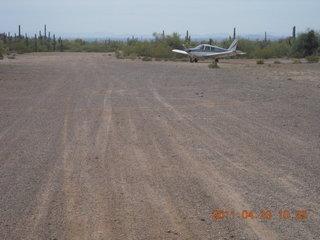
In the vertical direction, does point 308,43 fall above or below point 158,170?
above

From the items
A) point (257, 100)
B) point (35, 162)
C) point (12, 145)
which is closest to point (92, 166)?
point (35, 162)

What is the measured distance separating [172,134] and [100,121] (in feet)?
7.33

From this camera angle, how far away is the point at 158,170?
7246mm

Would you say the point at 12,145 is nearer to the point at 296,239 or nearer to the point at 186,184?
the point at 186,184

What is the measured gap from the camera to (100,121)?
37.3 feet
